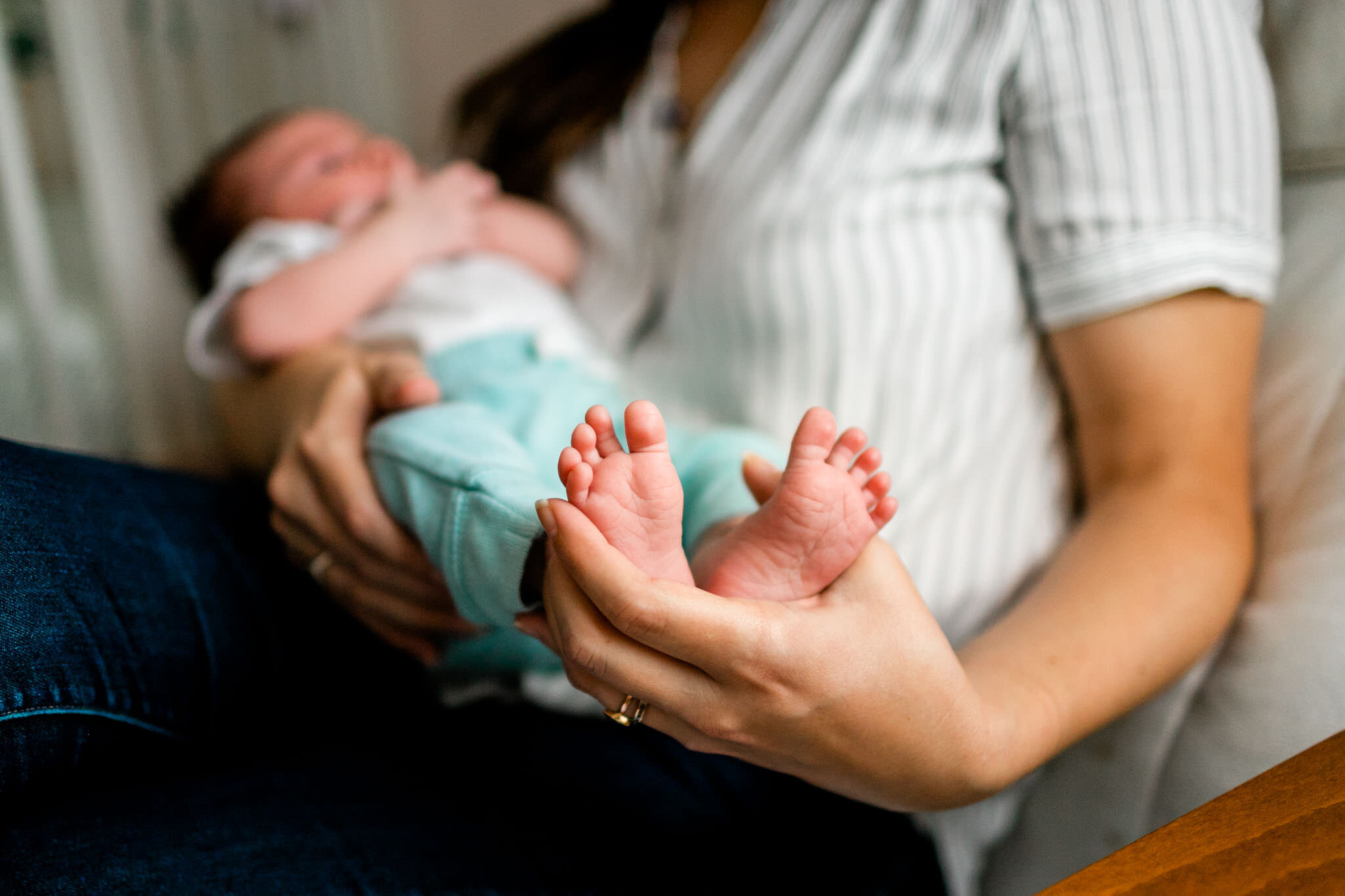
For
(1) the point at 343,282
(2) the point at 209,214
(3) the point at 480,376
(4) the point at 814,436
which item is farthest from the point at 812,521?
(2) the point at 209,214

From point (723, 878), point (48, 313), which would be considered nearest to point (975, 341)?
point (723, 878)

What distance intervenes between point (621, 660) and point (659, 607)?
4 centimetres

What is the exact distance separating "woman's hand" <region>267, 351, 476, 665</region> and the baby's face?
387 millimetres

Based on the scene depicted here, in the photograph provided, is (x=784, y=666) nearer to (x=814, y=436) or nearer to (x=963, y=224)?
(x=814, y=436)

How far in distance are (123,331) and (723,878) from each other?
46.1 inches

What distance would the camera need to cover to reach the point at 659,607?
13.9 inches

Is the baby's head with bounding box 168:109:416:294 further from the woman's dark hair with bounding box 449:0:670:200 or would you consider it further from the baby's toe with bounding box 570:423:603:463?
the baby's toe with bounding box 570:423:603:463

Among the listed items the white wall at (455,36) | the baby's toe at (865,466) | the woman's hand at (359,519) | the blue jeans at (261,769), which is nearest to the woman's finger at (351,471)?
the woman's hand at (359,519)

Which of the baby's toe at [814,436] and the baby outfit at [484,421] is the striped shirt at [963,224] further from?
the baby's toe at [814,436]

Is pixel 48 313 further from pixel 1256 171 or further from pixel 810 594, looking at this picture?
pixel 1256 171

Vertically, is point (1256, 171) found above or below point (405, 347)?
above

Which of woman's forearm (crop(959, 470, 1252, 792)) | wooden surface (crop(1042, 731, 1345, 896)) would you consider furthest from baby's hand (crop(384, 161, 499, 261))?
wooden surface (crop(1042, 731, 1345, 896))

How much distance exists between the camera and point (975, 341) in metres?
0.64

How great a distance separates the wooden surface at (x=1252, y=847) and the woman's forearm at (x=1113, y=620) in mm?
117
